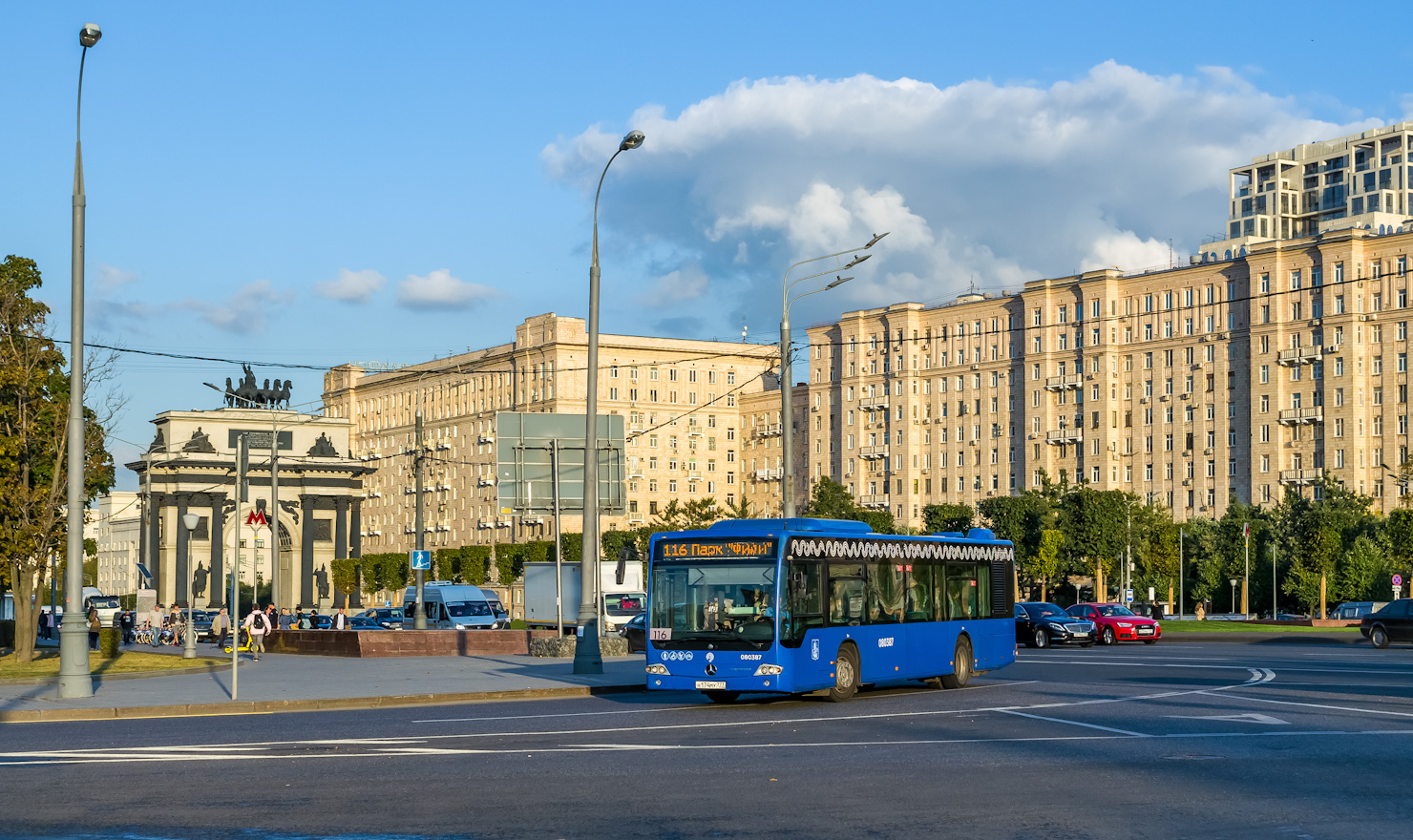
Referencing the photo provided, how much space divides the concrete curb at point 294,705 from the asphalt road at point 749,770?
114 centimetres

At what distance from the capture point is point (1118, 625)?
Answer: 163 feet

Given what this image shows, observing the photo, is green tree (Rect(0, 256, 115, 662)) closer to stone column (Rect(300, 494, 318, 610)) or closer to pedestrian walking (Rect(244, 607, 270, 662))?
pedestrian walking (Rect(244, 607, 270, 662))

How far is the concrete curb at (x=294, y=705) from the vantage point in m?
21.8

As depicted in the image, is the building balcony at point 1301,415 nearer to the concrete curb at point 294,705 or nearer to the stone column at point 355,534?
the stone column at point 355,534

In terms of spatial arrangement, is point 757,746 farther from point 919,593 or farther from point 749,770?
point 919,593

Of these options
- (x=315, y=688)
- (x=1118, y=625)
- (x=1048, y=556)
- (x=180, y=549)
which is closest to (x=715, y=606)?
(x=315, y=688)

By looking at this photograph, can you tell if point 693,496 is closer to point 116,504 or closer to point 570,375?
point 570,375

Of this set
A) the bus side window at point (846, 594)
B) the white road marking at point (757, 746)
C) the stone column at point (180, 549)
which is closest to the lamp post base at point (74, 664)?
the white road marking at point (757, 746)

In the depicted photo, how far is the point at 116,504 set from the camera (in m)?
187

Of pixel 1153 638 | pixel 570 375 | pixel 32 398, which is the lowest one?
pixel 1153 638

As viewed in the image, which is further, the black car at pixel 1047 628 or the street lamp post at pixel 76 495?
the black car at pixel 1047 628

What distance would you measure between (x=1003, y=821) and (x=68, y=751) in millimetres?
9952

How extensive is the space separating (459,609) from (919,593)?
3155 centimetres

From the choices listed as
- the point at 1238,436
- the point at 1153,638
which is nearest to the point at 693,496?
the point at 1238,436
